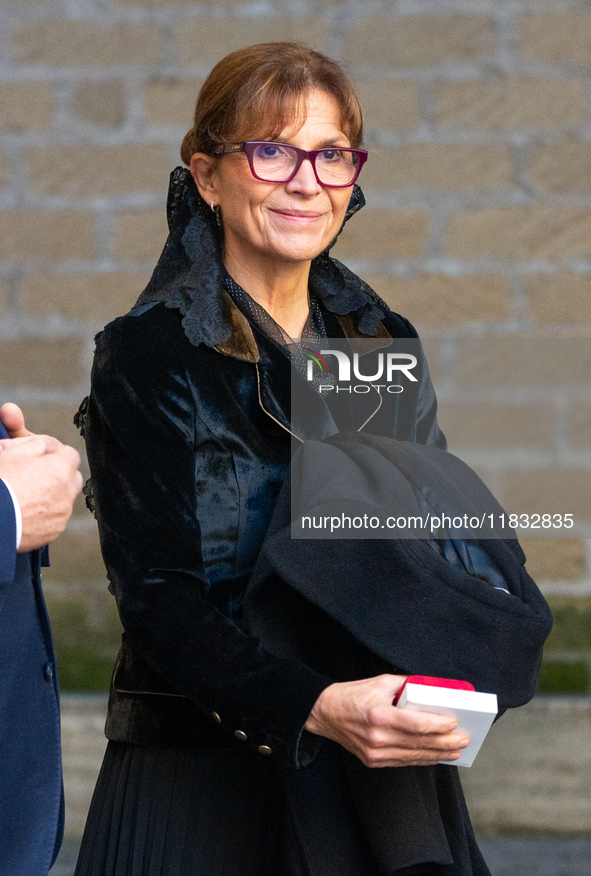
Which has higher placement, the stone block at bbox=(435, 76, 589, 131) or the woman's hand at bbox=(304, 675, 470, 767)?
the stone block at bbox=(435, 76, 589, 131)

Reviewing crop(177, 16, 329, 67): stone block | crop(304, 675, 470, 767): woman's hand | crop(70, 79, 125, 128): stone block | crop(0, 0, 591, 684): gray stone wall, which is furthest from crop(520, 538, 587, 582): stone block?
crop(304, 675, 470, 767): woman's hand

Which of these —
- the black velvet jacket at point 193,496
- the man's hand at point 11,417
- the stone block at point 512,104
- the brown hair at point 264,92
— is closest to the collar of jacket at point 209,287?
the black velvet jacket at point 193,496

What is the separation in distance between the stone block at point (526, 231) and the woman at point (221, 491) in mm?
1553

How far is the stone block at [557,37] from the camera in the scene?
3184 millimetres

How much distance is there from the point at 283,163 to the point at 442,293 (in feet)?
5.52

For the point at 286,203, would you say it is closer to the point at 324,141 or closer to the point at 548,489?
the point at 324,141

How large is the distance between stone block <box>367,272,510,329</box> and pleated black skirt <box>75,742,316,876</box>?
1.91m

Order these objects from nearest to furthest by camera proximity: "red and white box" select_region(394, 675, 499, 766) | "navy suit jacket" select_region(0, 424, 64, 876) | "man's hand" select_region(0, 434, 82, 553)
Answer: "red and white box" select_region(394, 675, 499, 766)
"man's hand" select_region(0, 434, 82, 553)
"navy suit jacket" select_region(0, 424, 64, 876)

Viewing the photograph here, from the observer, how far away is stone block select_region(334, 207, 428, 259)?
3.24 metres

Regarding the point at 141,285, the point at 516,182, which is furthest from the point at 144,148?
the point at 516,182

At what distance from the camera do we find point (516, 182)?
3240 millimetres

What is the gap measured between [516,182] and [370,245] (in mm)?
482

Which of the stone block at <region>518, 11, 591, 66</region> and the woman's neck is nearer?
the woman's neck

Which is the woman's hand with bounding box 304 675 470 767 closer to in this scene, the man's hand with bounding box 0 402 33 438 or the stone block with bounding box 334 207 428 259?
the man's hand with bounding box 0 402 33 438
